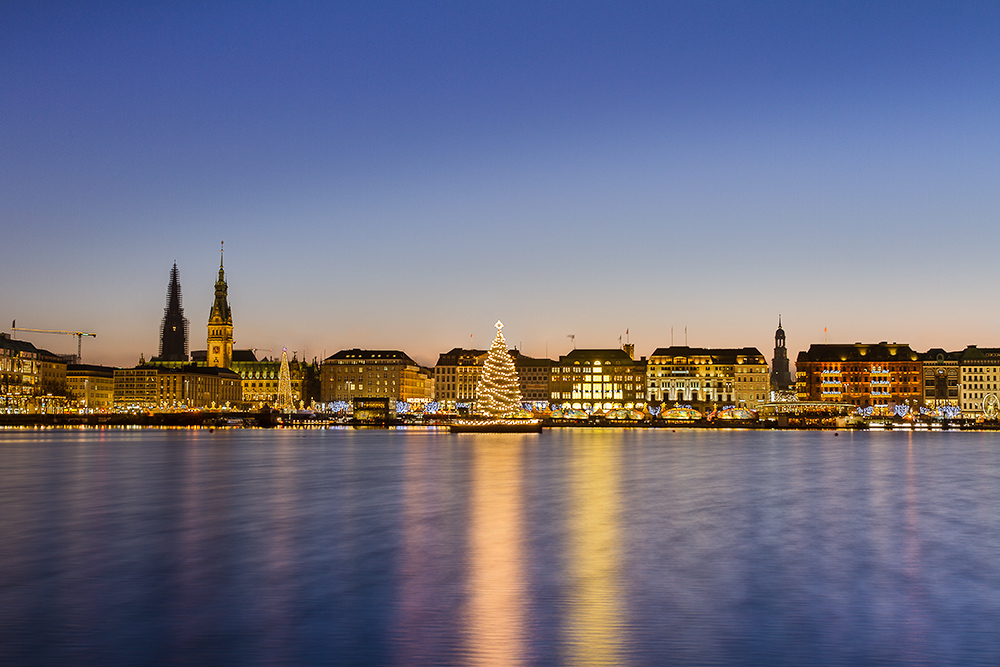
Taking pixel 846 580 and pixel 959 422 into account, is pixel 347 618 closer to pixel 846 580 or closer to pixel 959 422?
pixel 846 580

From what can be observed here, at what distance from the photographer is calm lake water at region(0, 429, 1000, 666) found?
613 inches

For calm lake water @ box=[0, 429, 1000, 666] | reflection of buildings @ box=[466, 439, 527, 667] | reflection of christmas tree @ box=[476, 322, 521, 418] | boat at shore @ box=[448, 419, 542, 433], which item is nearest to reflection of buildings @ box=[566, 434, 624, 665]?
calm lake water @ box=[0, 429, 1000, 666]

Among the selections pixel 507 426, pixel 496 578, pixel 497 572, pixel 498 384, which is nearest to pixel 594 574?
pixel 497 572

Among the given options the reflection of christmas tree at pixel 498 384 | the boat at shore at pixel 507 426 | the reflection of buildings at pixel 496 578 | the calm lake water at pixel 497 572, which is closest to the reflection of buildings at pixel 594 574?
the calm lake water at pixel 497 572

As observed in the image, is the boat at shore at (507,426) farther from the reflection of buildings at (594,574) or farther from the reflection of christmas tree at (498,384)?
the reflection of buildings at (594,574)

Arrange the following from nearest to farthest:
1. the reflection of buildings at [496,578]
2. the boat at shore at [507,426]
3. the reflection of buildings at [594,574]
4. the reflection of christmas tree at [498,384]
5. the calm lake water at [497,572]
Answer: the reflection of buildings at [496,578]
the reflection of buildings at [594,574]
the calm lake water at [497,572]
the reflection of christmas tree at [498,384]
the boat at shore at [507,426]

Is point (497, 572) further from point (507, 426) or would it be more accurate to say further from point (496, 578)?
point (507, 426)

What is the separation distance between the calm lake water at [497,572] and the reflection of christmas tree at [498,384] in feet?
181

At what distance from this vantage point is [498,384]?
10850 cm

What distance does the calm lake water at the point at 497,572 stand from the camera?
1557 cm

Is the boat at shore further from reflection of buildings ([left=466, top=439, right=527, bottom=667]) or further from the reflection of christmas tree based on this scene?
reflection of buildings ([left=466, top=439, right=527, bottom=667])

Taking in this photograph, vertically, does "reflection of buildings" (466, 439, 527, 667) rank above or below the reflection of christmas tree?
below

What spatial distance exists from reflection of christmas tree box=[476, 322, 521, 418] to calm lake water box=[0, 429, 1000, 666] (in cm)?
5507

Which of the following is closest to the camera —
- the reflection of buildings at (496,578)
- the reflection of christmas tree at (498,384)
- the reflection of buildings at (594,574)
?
the reflection of buildings at (496,578)
